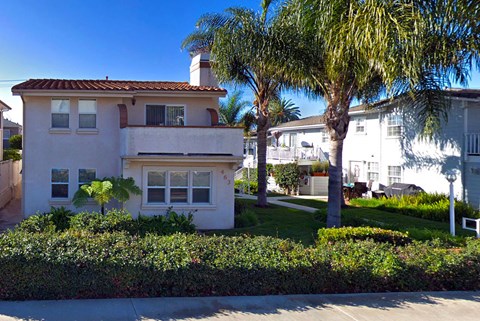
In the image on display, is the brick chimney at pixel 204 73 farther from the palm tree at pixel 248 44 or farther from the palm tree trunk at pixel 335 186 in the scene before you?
the palm tree trunk at pixel 335 186

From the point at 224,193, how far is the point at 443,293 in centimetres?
915

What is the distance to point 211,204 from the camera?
1555 centimetres

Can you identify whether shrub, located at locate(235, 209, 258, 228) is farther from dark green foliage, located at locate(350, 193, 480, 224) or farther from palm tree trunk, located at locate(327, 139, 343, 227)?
dark green foliage, located at locate(350, 193, 480, 224)

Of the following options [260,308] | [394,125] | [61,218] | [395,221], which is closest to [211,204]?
[61,218]

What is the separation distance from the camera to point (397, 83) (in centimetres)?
1235

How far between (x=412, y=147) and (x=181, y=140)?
15.1 meters

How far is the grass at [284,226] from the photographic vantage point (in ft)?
44.4

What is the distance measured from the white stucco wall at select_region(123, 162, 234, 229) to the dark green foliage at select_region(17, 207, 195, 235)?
3.26 ft

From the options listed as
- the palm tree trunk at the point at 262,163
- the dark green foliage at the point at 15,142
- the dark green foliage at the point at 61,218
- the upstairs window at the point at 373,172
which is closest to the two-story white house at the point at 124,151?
the dark green foliage at the point at 61,218

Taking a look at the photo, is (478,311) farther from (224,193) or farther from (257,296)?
(224,193)

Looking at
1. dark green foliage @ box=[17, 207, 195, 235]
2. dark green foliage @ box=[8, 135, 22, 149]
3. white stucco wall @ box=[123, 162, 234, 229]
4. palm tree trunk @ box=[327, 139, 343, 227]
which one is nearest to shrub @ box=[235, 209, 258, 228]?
white stucco wall @ box=[123, 162, 234, 229]

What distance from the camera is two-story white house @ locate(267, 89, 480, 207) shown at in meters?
20.4

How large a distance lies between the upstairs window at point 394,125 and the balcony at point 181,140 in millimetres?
13442

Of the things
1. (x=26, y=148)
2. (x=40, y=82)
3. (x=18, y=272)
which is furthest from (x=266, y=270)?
(x=40, y=82)
